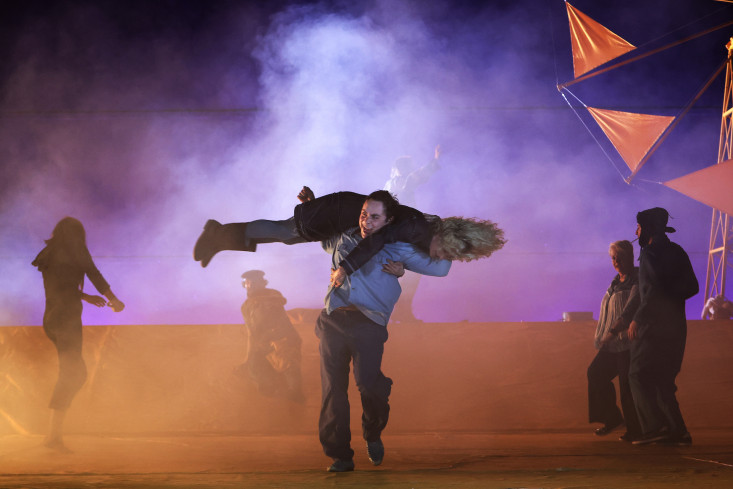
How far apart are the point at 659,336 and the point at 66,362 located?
3502 mm

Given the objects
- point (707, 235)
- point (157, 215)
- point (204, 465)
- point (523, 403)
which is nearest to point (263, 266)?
point (157, 215)

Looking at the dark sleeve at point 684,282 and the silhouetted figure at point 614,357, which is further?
the silhouetted figure at point 614,357

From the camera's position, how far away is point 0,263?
784 centimetres

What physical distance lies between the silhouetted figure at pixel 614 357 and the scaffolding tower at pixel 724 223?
5.64 metres

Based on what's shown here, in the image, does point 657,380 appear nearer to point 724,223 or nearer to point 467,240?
point 467,240

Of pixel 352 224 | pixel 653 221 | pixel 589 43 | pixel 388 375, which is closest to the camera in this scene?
pixel 352 224

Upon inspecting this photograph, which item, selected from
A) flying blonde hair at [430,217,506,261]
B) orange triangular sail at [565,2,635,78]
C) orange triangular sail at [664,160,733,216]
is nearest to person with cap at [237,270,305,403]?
flying blonde hair at [430,217,506,261]

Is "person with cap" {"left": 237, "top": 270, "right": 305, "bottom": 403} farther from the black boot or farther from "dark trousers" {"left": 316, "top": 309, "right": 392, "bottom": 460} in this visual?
the black boot

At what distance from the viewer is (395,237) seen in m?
2.53

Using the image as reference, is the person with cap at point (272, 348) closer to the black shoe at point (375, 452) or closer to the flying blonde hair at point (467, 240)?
the black shoe at point (375, 452)

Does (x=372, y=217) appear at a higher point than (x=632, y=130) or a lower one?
lower

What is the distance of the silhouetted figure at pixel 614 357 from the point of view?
143 inches

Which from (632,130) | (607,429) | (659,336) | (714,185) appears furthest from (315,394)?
(632,130)

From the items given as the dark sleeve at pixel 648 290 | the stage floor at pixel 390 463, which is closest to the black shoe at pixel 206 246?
the stage floor at pixel 390 463
